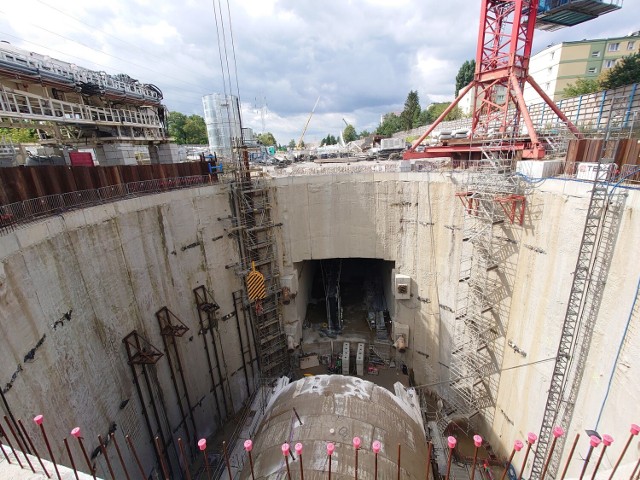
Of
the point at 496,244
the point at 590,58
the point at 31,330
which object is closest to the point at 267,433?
the point at 31,330

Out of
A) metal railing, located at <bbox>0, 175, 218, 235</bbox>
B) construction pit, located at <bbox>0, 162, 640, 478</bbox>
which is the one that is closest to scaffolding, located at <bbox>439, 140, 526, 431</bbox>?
construction pit, located at <bbox>0, 162, 640, 478</bbox>

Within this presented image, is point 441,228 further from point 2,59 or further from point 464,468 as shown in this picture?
point 2,59

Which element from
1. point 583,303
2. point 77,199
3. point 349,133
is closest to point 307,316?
point 77,199

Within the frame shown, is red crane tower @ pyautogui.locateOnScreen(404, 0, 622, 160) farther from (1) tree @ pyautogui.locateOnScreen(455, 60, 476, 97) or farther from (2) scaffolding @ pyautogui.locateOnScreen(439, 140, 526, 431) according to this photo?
(1) tree @ pyautogui.locateOnScreen(455, 60, 476, 97)

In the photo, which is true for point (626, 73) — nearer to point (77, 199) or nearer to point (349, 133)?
point (77, 199)

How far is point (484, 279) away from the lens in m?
14.0

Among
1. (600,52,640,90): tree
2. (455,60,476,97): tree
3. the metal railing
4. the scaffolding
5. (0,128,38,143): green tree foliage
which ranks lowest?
the scaffolding

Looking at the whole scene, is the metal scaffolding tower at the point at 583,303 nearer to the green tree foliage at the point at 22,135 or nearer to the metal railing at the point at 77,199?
the metal railing at the point at 77,199

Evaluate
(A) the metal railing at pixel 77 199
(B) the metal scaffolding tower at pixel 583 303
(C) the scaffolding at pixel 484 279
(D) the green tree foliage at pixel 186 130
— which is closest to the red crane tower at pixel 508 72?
(C) the scaffolding at pixel 484 279

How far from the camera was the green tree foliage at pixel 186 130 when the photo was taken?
226 feet

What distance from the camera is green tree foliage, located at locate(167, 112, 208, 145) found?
69.0 meters

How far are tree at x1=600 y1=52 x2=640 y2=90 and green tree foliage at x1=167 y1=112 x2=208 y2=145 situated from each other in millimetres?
65524

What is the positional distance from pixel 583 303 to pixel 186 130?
243 ft

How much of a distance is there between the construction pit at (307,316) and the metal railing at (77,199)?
52 centimetres
